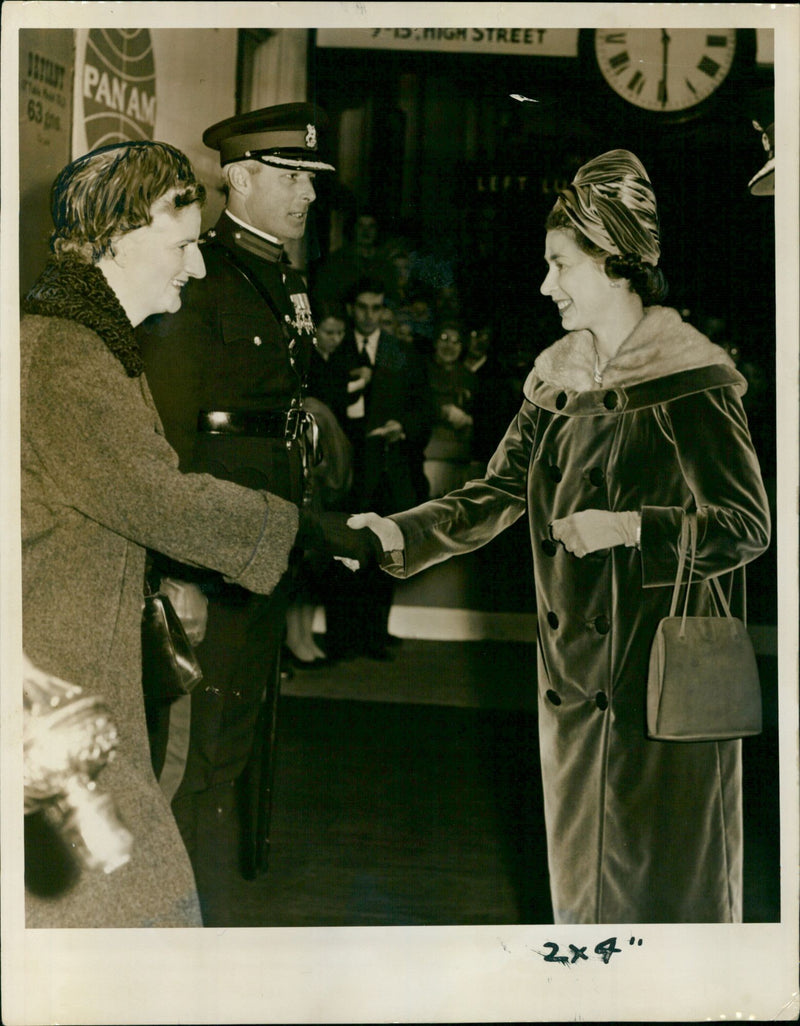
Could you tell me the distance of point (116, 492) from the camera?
2.94 meters

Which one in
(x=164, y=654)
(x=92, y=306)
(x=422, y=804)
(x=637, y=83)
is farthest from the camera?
(x=422, y=804)

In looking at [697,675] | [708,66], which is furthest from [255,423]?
[708,66]

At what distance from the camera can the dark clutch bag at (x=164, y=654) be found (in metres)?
3.12

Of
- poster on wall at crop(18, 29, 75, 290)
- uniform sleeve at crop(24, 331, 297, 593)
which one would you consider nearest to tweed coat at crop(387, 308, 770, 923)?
uniform sleeve at crop(24, 331, 297, 593)

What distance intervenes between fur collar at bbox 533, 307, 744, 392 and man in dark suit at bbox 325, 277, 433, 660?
1.25ft

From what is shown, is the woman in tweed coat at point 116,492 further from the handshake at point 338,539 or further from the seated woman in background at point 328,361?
the seated woman in background at point 328,361

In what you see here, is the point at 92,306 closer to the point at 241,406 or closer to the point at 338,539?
the point at 241,406

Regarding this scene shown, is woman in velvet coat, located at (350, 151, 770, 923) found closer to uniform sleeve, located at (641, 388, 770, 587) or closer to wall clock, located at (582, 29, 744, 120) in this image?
uniform sleeve, located at (641, 388, 770, 587)

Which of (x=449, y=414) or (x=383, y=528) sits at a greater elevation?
(x=449, y=414)

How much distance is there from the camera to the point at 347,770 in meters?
3.32

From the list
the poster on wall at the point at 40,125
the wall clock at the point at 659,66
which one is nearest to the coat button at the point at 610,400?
the wall clock at the point at 659,66

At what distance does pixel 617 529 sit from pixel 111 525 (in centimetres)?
139

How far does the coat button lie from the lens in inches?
124

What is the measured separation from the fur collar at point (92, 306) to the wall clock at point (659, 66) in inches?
60.6
